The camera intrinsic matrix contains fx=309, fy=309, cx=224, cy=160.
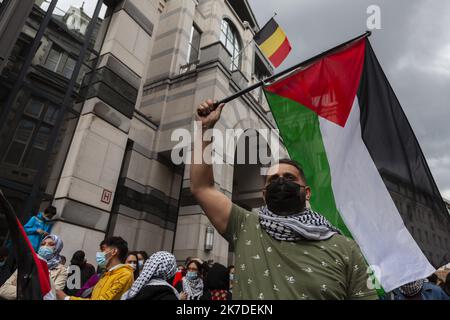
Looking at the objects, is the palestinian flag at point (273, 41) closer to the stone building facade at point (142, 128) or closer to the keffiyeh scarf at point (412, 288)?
the stone building facade at point (142, 128)

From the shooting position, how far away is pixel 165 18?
47.9 feet

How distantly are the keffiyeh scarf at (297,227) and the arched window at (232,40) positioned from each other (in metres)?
16.3

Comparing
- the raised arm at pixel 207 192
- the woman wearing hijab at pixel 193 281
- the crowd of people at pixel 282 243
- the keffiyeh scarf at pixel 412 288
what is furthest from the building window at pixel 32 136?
the keffiyeh scarf at pixel 412 288

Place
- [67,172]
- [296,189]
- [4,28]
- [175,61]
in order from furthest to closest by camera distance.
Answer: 1. [175,61]
2. [67,172]
3. [4,28]
4. [296,189]

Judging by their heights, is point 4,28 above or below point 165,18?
below

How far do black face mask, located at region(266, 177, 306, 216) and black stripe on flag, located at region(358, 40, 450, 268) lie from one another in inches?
46.4

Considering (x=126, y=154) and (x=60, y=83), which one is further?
(x=126, y=154)

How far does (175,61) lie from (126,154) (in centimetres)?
500

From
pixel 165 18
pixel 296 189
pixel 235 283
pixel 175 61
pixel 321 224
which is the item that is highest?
pixel 165 18

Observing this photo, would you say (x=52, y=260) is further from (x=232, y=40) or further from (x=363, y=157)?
(x=232, y=40)

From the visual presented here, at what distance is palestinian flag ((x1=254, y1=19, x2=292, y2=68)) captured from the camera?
13031 millimetres

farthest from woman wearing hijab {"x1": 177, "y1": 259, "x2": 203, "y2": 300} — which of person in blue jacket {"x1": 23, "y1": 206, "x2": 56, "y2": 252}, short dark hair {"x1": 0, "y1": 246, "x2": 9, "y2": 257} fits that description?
short dark hair {"x1": 0, "y1": 246, "x2": 9, "y2": 257}

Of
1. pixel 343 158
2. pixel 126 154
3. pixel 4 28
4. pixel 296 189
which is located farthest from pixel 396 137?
pixel 126 154

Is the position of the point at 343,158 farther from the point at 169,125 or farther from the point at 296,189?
the point at 169,125
